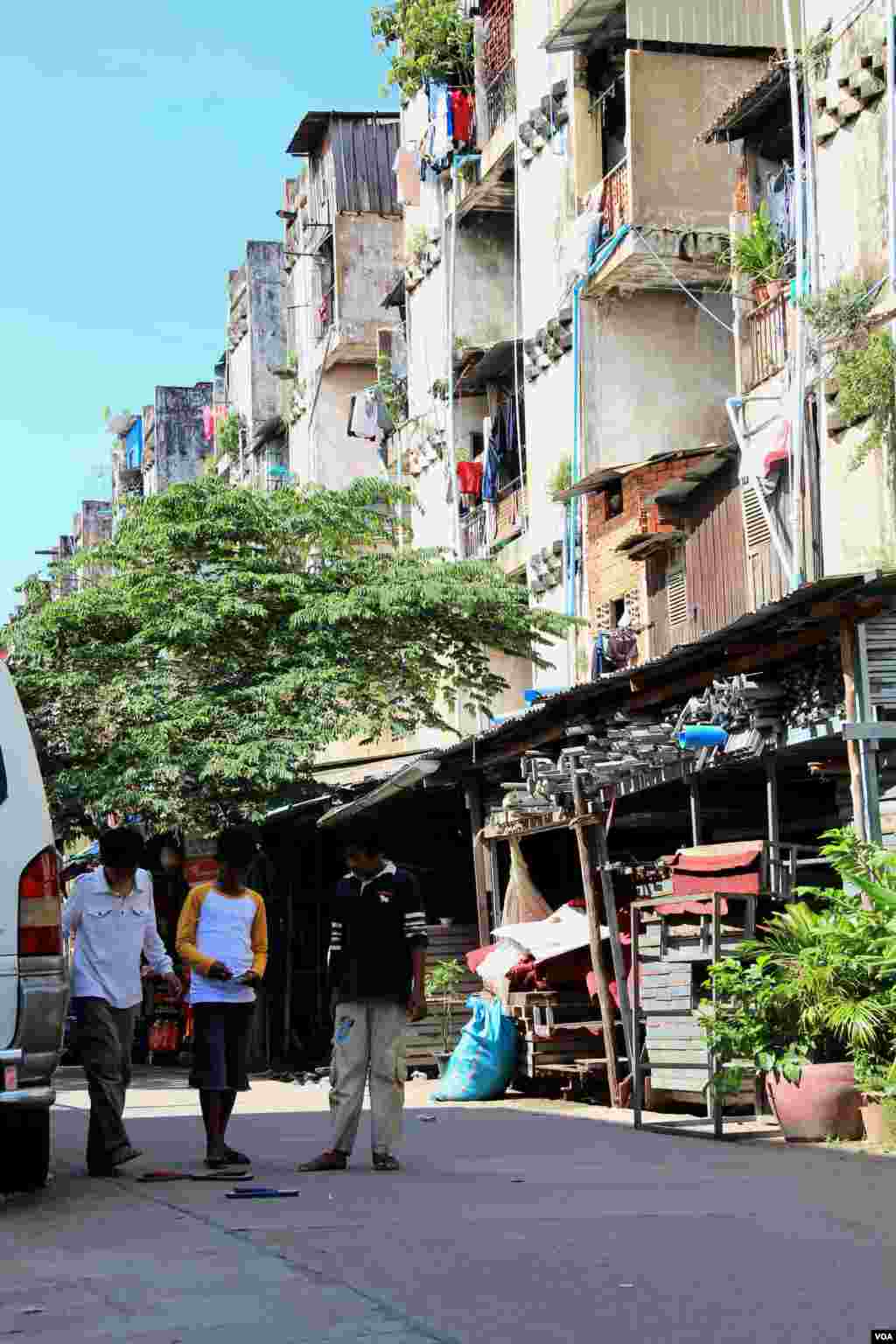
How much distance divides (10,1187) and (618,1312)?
4237 mm

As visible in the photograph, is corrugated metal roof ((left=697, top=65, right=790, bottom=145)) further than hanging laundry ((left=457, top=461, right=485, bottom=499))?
No

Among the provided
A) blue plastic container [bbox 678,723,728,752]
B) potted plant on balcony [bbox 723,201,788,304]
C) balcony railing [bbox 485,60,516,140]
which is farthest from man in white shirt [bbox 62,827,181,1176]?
balcony railing [bbox 485,60,516,140]

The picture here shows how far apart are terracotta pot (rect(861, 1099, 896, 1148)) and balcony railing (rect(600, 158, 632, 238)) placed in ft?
53.1

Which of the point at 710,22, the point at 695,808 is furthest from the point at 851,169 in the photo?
the point at 695,808

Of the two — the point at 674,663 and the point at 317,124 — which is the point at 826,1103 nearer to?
the point at 674,663

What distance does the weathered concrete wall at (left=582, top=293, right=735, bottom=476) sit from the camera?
1080 inches

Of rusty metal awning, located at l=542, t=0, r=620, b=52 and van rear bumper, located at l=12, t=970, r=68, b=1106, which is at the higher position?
rusty metal awning, located at l=542, t=0, r=620, b=52

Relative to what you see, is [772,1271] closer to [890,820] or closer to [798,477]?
[890,820]

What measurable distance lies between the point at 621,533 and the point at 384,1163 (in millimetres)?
16890

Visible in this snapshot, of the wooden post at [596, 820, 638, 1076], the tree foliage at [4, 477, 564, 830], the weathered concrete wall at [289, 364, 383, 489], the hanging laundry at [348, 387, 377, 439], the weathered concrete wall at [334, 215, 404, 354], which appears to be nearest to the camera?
the wooden post at [596, 820, 638, 1076]

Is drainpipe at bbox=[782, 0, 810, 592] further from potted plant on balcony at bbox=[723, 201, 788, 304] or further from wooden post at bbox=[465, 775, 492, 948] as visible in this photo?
wooden post at bbox=[465, 775, 492, 948]

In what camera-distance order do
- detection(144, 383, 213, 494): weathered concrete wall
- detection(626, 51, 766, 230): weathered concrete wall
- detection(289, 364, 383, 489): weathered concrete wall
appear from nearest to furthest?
1. detection(626, 51, 766, 230): weathered concrete wall
2. detection(289, 364, 383, 489): weathered concrete wall
3. detection(144, 383, 213, 494): weathered concrete wall

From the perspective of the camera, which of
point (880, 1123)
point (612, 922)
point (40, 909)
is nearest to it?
point (40, 909)

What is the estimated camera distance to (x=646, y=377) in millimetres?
27516
